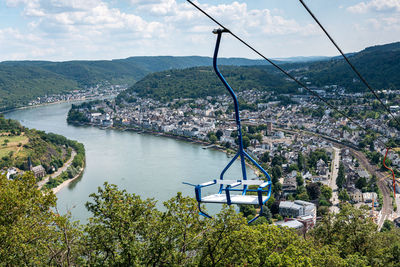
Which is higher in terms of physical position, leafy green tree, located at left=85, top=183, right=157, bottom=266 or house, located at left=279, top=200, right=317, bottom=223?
leafy green tree, located at left=85, top=183, right=157, bottom=266

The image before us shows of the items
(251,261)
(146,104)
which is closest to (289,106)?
(146,104)

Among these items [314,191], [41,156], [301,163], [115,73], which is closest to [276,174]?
[314,191]

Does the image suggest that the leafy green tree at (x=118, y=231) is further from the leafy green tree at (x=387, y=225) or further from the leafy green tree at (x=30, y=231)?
the leafy green tree at (x=387, y=225)

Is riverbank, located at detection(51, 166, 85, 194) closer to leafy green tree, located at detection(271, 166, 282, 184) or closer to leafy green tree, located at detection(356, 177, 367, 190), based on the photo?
leafy green tree, located at detection(271, 166, 282, 184)

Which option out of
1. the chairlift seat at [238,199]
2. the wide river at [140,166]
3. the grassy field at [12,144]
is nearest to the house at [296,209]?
the wide river at [140,166]

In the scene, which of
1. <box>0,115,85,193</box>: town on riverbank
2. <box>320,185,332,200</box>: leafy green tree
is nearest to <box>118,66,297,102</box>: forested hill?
<box>0,115,85,193</box>: town on riverbank

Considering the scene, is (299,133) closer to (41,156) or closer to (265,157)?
(265,157)

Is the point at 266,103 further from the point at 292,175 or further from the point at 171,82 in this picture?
the point at 292,175
